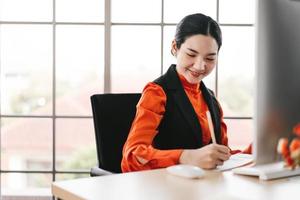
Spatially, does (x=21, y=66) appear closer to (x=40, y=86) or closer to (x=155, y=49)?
(x=40, y=86)

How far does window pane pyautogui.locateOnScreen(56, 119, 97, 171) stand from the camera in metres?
3.56

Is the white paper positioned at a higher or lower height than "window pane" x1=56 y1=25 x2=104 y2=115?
lower

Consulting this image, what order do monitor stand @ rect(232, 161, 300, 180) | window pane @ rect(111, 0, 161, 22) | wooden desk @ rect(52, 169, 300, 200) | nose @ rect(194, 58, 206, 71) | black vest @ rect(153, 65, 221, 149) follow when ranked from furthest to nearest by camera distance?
window pane @ rect(111, 0, 161, 22), black vest @ rect(153, 65, 221, 149), nose @ rect(194, 58, 206, 71), monitor stand @ rect(232, 161, 300, 180), wooden desk @ rect(52, 169, 300, 200)

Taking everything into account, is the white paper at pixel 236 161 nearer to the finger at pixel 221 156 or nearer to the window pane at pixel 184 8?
the finger at pixel 221 156

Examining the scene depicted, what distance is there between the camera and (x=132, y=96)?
238 cm

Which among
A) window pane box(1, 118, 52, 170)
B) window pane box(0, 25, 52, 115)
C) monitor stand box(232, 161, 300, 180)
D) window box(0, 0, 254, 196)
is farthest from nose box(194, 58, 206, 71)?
window pane box(1, 118, 52, 170)

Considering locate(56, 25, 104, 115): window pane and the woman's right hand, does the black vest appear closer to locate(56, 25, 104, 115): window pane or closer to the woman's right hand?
the woman's right hand

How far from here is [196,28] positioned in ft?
6.60

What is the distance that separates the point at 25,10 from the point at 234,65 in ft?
4.44

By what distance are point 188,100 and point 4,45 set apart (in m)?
1.77

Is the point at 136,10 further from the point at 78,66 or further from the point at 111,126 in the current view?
the point at 111,126

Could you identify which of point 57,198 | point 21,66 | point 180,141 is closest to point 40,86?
point 21,66

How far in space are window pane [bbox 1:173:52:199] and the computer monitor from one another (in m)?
2.35

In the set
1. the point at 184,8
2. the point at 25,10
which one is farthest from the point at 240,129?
the point at 25,10
